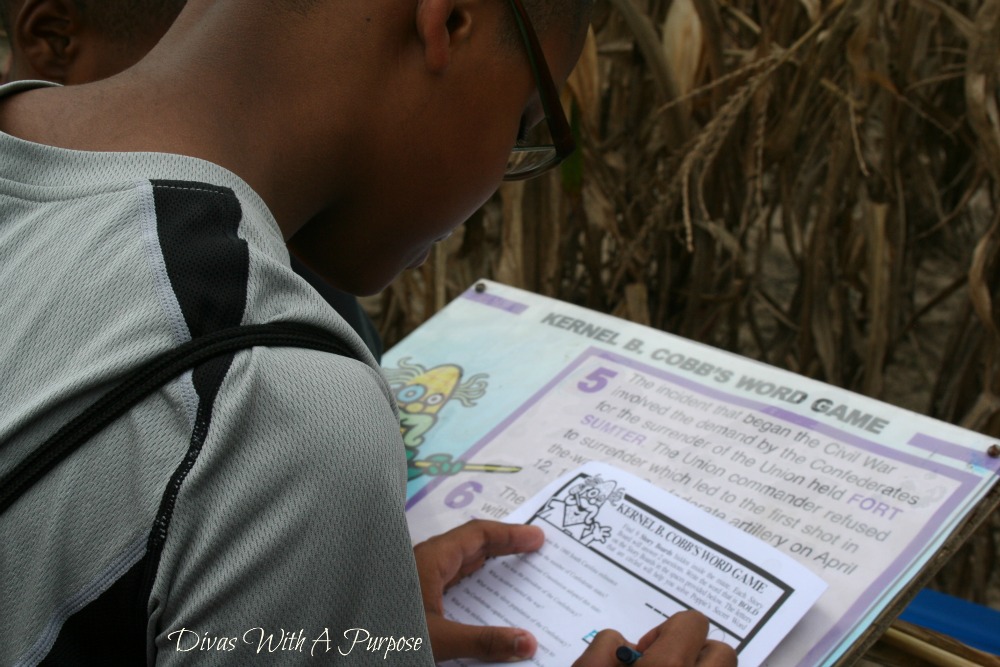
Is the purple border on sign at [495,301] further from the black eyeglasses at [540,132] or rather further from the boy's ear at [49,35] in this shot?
the boy's ear at [49,35]

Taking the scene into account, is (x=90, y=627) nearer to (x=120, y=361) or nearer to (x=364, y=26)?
(x=120, y=361)

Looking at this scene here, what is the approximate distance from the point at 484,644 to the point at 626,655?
0.11 metres

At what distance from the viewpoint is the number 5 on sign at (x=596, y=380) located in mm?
1068

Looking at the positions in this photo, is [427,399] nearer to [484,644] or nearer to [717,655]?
[484,644]

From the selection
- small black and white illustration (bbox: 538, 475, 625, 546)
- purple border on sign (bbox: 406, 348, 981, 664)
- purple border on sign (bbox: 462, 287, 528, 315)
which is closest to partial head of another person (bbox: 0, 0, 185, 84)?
purple border on sign (bbox: 462, 287, 528, 315)

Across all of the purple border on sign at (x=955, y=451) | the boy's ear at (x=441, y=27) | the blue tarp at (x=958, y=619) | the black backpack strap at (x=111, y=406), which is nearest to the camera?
the black backpack strap at (x=111, y=406)

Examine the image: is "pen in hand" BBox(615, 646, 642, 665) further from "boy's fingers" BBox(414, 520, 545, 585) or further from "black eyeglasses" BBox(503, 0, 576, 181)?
"black eyeglasses" BBox(503, 0, 576, 181)

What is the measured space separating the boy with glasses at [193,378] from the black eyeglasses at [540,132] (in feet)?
0.25

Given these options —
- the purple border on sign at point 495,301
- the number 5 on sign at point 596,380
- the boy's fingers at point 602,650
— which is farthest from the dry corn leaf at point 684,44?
the boy's fingers at point 602,650

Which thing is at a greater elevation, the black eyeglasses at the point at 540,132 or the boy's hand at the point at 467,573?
the black eyeglasses at the point at 540,132

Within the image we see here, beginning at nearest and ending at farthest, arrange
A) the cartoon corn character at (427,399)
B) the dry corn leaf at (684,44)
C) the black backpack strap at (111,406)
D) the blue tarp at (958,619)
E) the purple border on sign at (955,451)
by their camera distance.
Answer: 1. the black backpack strap at (111,406)
2. the purple border on sign at (955,451)
3. the cartoon corn character at (427,399)
4. the blue tarp at (958,619)
5. the dry corn leaf at (684,44)

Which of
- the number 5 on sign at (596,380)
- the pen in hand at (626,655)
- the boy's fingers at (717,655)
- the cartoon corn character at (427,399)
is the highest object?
the number 5 on sign at (596,380)

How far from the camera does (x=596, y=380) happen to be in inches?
42.4

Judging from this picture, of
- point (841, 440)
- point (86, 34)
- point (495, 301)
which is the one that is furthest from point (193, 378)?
point (86, 34)
